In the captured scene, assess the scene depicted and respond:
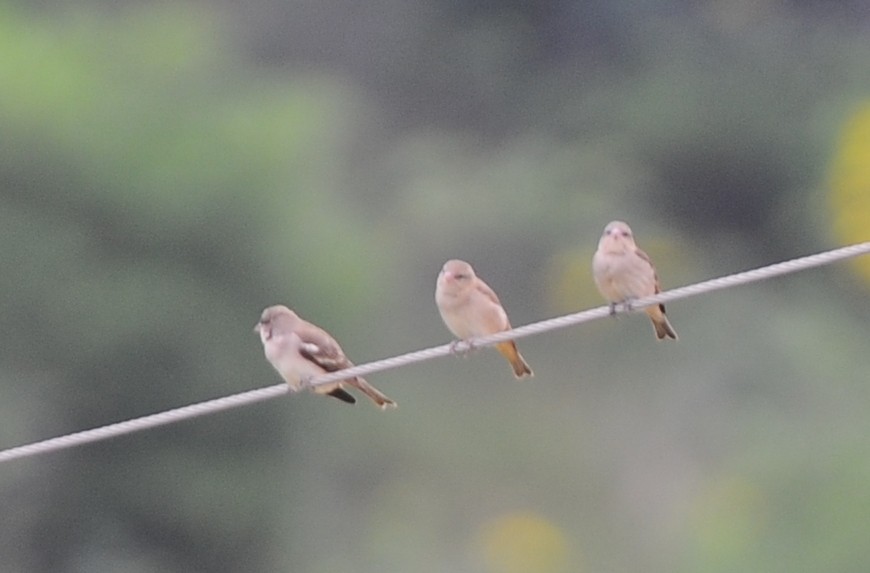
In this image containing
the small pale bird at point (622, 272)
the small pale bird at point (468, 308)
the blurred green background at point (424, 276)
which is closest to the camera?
the small pale bird at point (622, 272)

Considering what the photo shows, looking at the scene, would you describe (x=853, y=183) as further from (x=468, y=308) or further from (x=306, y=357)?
(x=306, y=357)

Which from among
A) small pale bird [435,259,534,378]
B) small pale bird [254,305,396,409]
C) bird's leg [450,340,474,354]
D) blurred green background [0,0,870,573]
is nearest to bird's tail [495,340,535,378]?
small pale bird [435,259,534,378]

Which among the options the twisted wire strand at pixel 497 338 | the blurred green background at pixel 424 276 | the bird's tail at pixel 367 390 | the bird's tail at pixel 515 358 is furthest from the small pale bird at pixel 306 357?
the blurred green background at pixel 424 276

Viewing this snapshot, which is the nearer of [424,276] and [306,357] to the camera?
[306,357]

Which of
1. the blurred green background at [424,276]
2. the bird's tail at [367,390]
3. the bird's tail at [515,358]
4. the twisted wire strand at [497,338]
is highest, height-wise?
the blurred green background at [424,276]

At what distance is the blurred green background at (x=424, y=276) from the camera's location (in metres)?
15.4

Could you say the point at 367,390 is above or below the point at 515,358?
below

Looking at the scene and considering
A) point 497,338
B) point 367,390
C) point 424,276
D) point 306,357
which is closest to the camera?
point 497,338

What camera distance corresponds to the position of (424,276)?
18.7 meters

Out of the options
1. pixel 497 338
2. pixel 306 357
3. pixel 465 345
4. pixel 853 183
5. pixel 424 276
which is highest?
pixel 853 183

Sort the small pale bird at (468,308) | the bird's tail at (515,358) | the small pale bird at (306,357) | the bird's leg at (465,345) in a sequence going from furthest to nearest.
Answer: the bird's tail at (515,358) → the small pale bird at (468,308) → the small pale bird at (306,357) → the bird's leg at (465,345)

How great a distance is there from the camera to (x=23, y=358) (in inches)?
605

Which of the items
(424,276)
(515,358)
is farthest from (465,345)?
(424,276)

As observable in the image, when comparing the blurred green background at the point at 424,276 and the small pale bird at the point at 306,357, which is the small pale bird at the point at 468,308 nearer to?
the small pale bird at the point at 306,357
